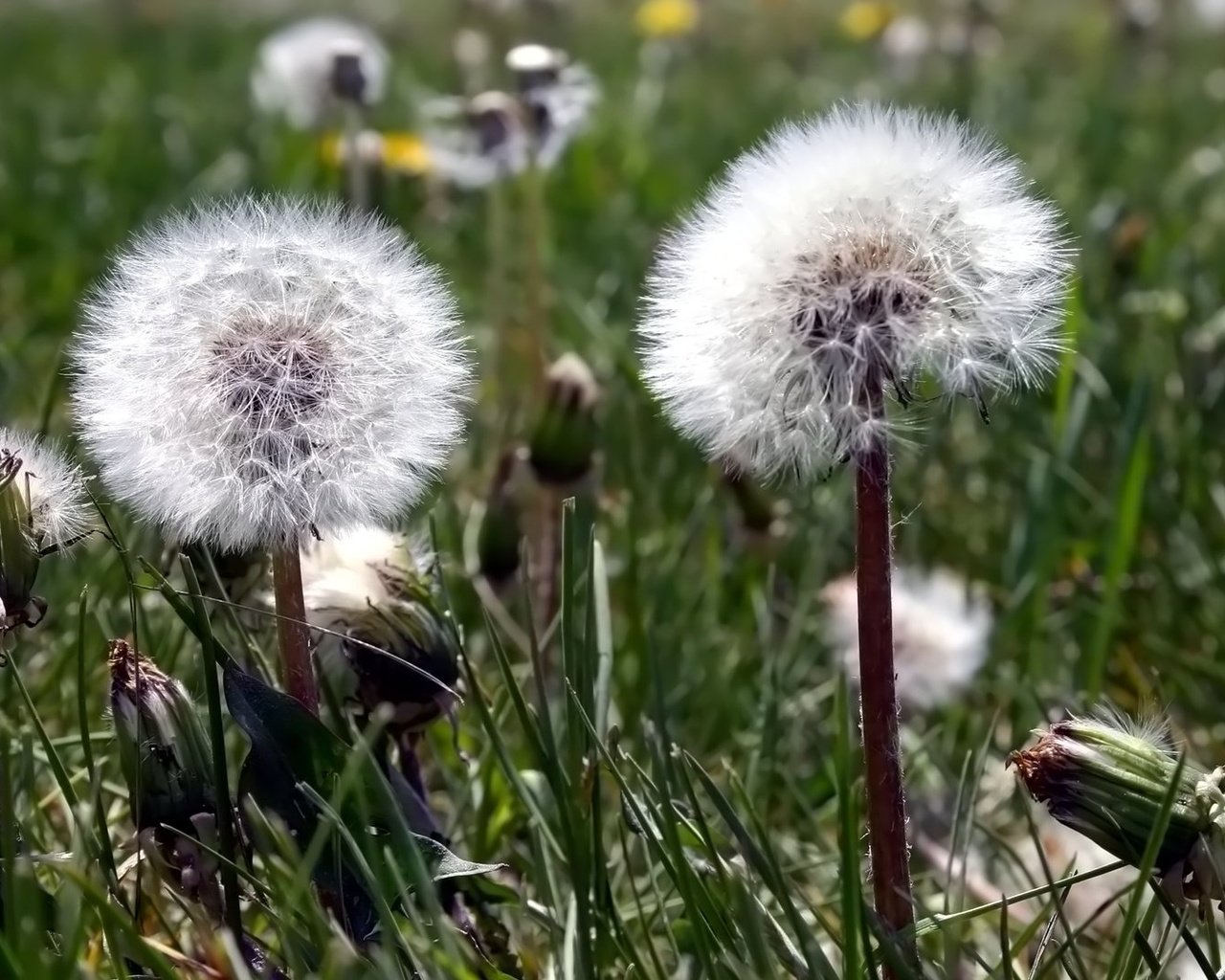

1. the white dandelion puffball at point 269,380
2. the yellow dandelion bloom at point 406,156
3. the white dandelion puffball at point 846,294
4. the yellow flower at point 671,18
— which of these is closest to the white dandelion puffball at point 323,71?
the yellow dandelion bloom at point 406,156

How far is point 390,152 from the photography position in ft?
13.3

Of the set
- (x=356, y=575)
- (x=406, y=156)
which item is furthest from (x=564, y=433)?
(x=406, y=156)

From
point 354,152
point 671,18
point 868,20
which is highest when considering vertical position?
point 868,20

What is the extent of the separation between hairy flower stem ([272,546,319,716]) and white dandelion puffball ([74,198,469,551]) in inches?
0.9

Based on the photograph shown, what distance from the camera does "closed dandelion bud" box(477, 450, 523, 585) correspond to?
74.5 inches

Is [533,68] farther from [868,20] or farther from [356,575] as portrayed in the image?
[868,20]

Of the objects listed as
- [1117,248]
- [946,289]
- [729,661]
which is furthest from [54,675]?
[1117,248]

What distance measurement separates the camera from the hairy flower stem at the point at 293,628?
3.57 ft

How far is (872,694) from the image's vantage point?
0.97 meters

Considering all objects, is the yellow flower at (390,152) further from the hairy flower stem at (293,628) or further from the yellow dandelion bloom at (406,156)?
the hairy flower stem at (293,628)

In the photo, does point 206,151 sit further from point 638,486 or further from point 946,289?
point 946,289

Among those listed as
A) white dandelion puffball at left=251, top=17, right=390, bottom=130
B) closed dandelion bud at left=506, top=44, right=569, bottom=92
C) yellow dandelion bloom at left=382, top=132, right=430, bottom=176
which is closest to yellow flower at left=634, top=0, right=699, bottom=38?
yellow dandelion bloom at left=382, top=132, right=430, bottom=176

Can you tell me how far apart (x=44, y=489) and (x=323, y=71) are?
2.53m

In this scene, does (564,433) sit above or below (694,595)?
above
